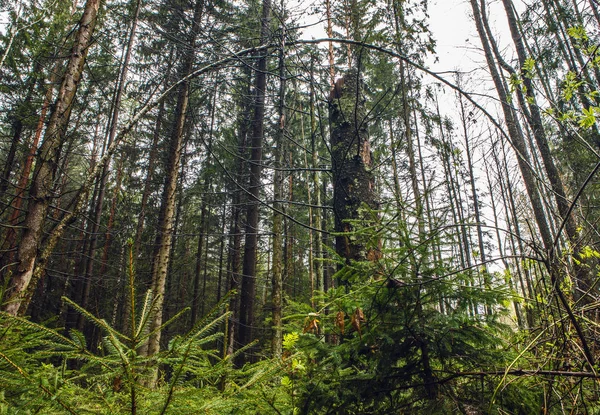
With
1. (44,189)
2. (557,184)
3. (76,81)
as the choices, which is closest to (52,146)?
(44,189)

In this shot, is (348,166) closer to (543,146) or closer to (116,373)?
(116,373)

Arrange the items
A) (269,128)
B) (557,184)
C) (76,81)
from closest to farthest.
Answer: (76,81) → (557,184) → (269,128)

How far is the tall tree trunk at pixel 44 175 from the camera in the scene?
2.88 m

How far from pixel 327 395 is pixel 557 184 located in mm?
7499

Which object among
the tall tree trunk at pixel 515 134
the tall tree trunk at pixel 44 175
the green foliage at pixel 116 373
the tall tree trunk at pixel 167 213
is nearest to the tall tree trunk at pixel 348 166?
the green foliage at pixel 116 373

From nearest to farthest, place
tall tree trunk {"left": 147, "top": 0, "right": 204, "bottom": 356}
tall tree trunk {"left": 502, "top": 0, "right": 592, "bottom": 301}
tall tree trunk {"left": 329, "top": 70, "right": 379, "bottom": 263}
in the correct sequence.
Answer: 1. tall tree trunk {"left": 329, "top": 70, "right": 379, "bottom": 263}
2. tall tree trunk {"left": 502, "top": 0, "right": 592, "bottom": 301}
3. tall tree trunk {"left": 147, "top": 0, "right": 204, "bottom": 356}

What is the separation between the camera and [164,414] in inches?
37.8

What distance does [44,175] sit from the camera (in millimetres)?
3078

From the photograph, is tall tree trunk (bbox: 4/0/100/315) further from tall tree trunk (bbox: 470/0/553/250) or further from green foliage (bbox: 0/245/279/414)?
tall tree trunk (bbox: 470/0/553/250)

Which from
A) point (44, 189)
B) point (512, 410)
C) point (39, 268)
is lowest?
point (512, 410)

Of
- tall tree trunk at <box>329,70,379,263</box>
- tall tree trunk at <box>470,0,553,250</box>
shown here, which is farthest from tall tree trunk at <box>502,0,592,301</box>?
tall tree trunk at <box>329,70,379,263</box>

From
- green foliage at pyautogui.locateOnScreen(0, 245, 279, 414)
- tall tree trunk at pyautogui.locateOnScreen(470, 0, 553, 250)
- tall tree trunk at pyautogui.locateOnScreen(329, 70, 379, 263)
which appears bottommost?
green foliage at pyautogui.locateOnScreen(0, 245, 279, 414)

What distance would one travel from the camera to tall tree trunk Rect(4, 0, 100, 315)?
9.46ft

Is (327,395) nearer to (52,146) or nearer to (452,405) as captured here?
(452,405)
